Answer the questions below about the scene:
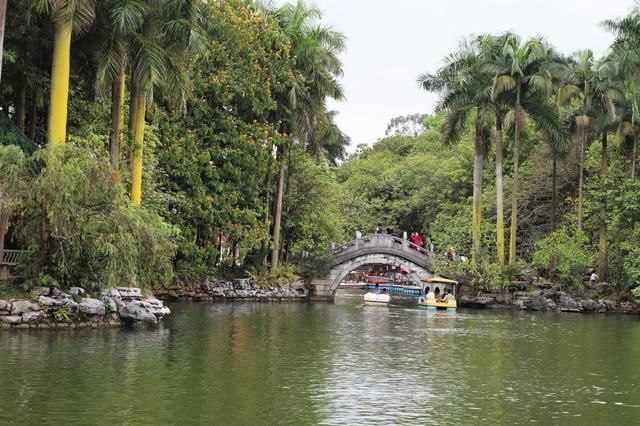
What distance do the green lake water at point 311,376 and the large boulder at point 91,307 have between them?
617 millimetres

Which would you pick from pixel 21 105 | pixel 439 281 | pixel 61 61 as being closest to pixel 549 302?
pixel 439 281

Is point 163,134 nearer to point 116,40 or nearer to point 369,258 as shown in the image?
point 116,40

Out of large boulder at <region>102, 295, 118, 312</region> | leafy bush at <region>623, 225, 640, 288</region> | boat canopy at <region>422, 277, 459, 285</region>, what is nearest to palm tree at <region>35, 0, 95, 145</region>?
large boulder at <region>102, 295, 118, 312</region>

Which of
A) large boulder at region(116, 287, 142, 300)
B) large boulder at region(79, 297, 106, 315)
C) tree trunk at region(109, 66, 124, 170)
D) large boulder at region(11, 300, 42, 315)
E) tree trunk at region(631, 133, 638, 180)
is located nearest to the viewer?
large boulder at region(11, 300, 42, 315)

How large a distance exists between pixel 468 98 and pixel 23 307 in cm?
2822

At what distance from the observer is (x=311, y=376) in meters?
15.2

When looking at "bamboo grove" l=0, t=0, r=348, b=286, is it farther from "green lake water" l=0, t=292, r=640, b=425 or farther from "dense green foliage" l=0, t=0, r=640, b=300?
"green lake water" l=0, t=292, r=640, b=425

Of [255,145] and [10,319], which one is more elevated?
[255,145]

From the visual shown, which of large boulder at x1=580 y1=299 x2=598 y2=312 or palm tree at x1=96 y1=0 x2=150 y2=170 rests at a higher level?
palm tree at x1=96 y1=0 x2=150 y2=170

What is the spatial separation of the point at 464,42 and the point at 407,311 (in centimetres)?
1460

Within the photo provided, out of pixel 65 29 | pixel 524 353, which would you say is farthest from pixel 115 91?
pixel 524 353

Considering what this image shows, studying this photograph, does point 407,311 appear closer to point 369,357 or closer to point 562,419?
point 369,357

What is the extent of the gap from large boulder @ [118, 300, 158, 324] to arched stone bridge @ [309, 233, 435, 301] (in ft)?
68.7

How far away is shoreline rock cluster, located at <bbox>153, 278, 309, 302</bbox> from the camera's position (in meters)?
37.0
